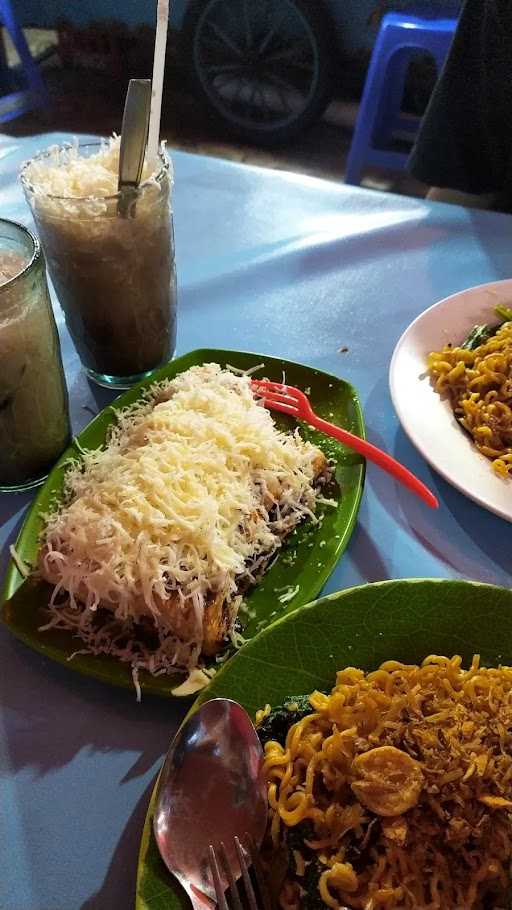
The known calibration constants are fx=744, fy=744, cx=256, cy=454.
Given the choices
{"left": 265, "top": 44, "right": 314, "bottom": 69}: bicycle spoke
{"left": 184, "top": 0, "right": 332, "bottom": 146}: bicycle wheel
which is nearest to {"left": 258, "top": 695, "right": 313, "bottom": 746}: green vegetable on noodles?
{"left": 184, "top": 0, "right": 332, "bottom": 146}: bicycle wheel

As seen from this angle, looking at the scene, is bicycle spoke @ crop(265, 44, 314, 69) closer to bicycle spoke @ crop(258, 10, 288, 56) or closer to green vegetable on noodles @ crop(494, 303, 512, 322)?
bicycle spoke @ crop(258, 10, 288, 56)

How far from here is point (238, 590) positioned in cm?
85

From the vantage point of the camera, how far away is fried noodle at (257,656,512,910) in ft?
1.98

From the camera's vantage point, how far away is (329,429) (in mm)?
986

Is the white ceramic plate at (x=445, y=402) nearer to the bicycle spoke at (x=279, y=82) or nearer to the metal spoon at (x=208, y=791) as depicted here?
the metal spoon at (x=208, y=791)

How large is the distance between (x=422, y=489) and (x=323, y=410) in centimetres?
19

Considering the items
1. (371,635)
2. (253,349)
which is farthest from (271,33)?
(371,635)

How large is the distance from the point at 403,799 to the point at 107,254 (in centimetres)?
75

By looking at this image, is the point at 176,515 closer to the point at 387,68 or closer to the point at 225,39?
the point at 387,68

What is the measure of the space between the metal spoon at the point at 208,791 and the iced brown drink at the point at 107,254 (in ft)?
1.99

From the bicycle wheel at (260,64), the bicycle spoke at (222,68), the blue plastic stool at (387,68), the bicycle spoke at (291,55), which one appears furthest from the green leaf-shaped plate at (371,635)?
the bicycle spoke at (222,68)

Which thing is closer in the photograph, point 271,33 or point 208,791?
point 208,791

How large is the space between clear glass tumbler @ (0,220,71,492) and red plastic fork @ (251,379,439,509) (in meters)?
0.28

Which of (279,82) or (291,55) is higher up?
(291,55)
